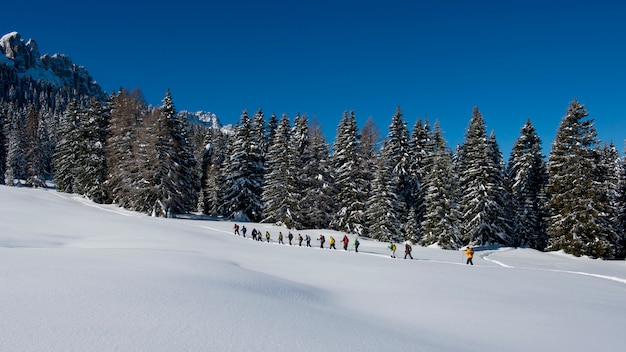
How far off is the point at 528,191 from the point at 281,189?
2940cm

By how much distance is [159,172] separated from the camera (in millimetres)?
41594

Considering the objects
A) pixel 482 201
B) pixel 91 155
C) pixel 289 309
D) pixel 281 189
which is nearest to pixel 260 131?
pixel 281 189

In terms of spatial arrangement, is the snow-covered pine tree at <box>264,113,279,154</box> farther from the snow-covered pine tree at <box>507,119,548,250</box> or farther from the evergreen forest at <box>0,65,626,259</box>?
the snow-covered pine tree at <box>507,119,548,250</box>

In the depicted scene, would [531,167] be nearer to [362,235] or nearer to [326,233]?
[362,235]

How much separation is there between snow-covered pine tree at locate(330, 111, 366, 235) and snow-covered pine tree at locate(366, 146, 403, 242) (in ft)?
6.00

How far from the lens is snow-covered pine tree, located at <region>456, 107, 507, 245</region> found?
38.8m

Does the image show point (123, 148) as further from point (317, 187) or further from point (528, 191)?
point (528, 191)

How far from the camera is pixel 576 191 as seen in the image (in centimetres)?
3272

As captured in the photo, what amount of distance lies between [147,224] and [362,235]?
862 inches

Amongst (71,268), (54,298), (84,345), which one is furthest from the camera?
(71,268)

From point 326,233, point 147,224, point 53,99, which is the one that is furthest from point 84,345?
point 53,99

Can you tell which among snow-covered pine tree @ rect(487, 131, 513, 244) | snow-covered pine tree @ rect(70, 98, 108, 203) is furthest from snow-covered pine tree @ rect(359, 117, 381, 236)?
snow-covered pine tree @ rect(70, 98, 108, 203)

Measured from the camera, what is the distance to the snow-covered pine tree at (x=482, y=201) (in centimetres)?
3884

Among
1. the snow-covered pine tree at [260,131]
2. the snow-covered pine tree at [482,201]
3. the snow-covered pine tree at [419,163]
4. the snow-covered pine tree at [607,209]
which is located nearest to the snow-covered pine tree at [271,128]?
the snow-covered pine tree at [260,131]
